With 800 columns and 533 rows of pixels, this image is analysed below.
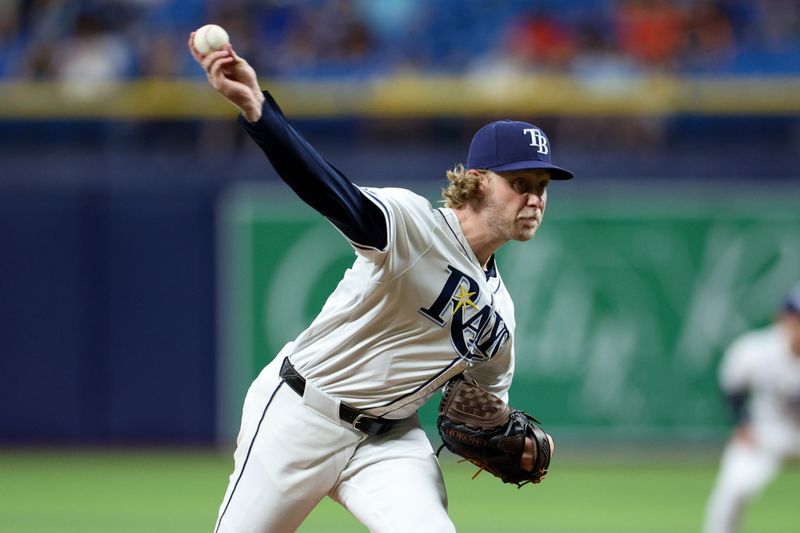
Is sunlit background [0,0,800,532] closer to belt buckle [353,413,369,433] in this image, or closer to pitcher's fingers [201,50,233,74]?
belt buckle [353,413,369,433]

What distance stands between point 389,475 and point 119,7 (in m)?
9.46

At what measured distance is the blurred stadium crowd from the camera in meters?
12.4

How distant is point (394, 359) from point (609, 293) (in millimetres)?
7477

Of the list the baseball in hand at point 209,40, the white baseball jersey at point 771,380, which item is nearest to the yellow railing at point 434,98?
the white baseball jersey at point 771,380

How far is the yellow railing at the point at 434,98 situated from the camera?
1192 cm

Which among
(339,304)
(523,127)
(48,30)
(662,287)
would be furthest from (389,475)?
(48,30)

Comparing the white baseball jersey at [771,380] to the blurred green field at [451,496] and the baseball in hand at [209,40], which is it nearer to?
the blurred green field at [451,496]

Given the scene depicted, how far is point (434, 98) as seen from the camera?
39.5 ft

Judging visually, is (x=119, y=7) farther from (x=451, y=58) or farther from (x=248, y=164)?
(x=451, y=58)

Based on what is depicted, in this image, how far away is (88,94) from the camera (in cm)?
1198

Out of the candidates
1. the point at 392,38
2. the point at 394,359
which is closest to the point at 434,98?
the point at 392,38

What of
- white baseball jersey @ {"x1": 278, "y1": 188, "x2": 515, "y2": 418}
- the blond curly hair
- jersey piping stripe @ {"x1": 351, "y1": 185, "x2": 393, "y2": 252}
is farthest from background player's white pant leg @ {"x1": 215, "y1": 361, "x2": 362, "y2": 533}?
the blond curly hair

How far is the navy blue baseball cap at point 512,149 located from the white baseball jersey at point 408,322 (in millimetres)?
227

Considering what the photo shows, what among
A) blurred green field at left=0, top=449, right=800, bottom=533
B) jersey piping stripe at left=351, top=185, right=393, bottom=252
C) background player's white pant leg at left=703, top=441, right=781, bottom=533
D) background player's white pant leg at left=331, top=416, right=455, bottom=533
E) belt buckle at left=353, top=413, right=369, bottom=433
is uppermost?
jersey piping stripe at left=351, top=185, right=393, bottom=252
